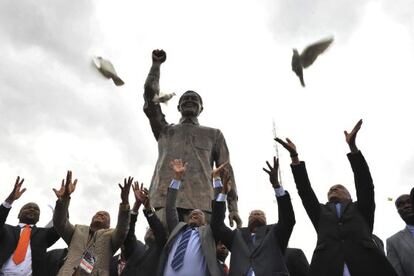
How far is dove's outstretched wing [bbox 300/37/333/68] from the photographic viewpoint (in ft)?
27.8

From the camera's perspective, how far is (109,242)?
6.67 m

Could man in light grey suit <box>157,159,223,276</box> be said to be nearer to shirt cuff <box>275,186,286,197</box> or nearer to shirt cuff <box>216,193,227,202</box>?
shirt cuff <box>216,193,227,202</box>

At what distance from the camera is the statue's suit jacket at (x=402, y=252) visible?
6082 millimetres

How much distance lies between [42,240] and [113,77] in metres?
3.34

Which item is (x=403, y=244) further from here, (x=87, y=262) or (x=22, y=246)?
(x=22, y=246)

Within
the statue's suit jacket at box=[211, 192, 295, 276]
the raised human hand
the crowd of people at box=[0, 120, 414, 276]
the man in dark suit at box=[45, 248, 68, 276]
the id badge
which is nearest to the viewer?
the crowd of people at box=[0, 120, 414, 276]

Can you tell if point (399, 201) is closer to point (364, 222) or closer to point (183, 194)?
point (364, 222)

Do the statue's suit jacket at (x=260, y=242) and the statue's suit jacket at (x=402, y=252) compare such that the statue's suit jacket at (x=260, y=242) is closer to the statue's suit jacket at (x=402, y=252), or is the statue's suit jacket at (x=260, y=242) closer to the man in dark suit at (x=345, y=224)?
the man in dark suit at (x=345, y=224)

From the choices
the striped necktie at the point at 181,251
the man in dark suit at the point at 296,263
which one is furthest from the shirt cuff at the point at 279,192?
the man in dark suit at the point at 296,263

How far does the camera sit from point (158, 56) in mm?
8602

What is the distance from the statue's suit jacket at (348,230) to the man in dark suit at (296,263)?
1.30 meters

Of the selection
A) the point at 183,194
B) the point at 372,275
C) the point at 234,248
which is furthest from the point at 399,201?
the point at 183,194

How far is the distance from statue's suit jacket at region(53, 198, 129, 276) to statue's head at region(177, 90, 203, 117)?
2.74 meters

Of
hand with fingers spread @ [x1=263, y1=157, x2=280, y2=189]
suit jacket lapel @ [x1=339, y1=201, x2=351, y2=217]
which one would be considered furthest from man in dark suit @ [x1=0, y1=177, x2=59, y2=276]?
suit jacket lapel @ [x1=339, y1=201, x2=351, y2=217]
